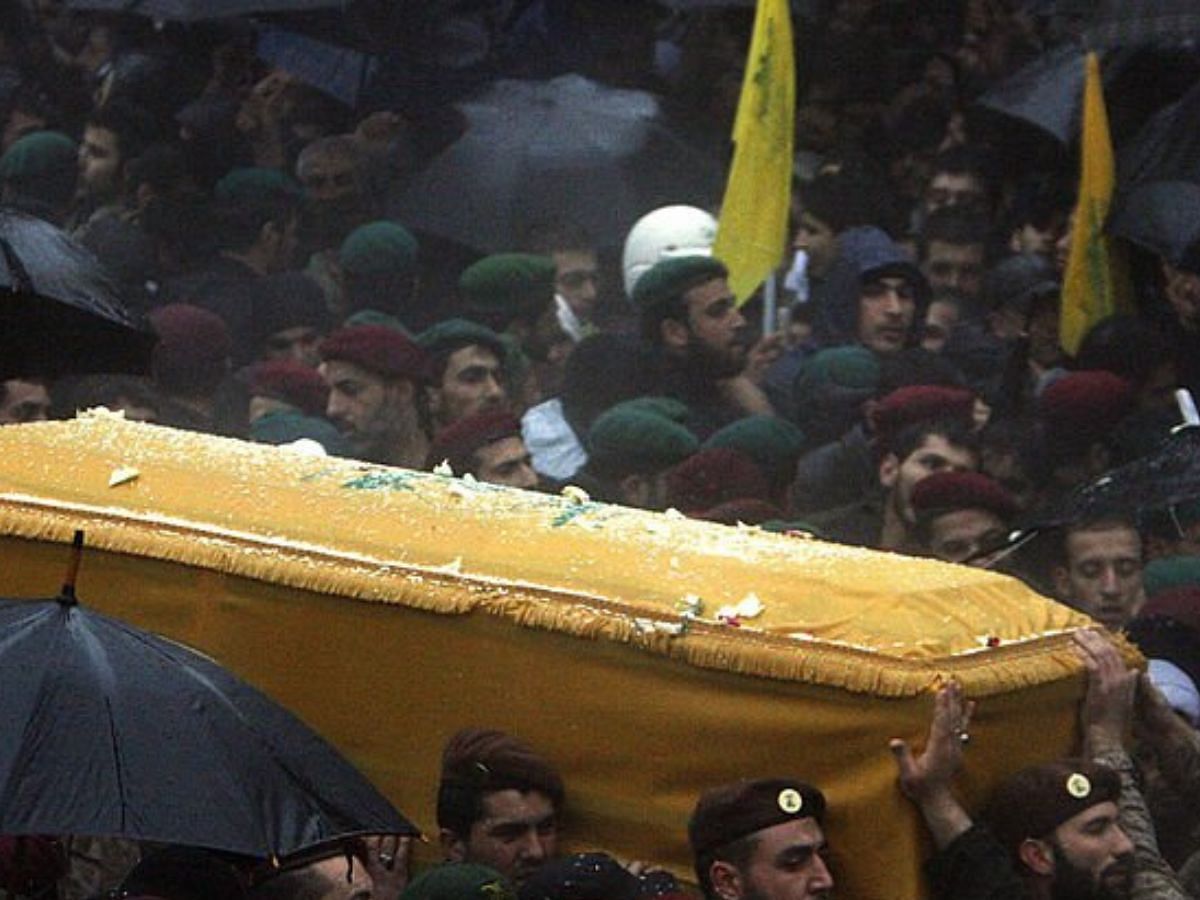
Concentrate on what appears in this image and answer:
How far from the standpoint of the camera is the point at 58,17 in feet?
51.2

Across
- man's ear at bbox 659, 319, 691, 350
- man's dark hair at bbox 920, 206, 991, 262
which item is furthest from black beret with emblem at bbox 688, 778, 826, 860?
man's dark hair at bbox 920, 206, 991, 262

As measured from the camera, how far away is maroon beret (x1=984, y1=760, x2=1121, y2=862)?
22.0ft

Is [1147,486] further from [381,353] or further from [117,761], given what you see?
[117,761]

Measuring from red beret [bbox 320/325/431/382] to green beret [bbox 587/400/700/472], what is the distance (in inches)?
32.9

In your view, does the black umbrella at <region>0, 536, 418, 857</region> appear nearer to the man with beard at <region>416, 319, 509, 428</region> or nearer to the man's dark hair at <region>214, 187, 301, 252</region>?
the man with beard at <region>416, 319, 509, 428</region>

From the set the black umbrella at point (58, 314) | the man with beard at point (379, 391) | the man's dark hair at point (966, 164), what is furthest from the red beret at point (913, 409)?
the man's dark hair at point (966, 164)

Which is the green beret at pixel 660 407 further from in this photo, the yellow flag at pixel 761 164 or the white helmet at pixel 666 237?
the white helmet at pixel 666 237

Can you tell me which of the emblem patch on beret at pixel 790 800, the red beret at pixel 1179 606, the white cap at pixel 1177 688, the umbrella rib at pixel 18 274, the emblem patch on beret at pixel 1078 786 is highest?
the umbrella rib at pixel 18 274

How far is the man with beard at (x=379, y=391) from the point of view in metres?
10.2

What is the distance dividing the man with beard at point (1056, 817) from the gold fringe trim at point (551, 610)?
0.31ft

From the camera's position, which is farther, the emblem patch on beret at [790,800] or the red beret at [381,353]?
the red beret at [381,353]

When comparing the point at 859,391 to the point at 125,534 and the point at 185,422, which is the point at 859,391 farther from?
the point at 125,534

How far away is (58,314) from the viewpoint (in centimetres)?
876

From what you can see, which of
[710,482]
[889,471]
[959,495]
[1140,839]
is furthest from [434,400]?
[1140,839]
